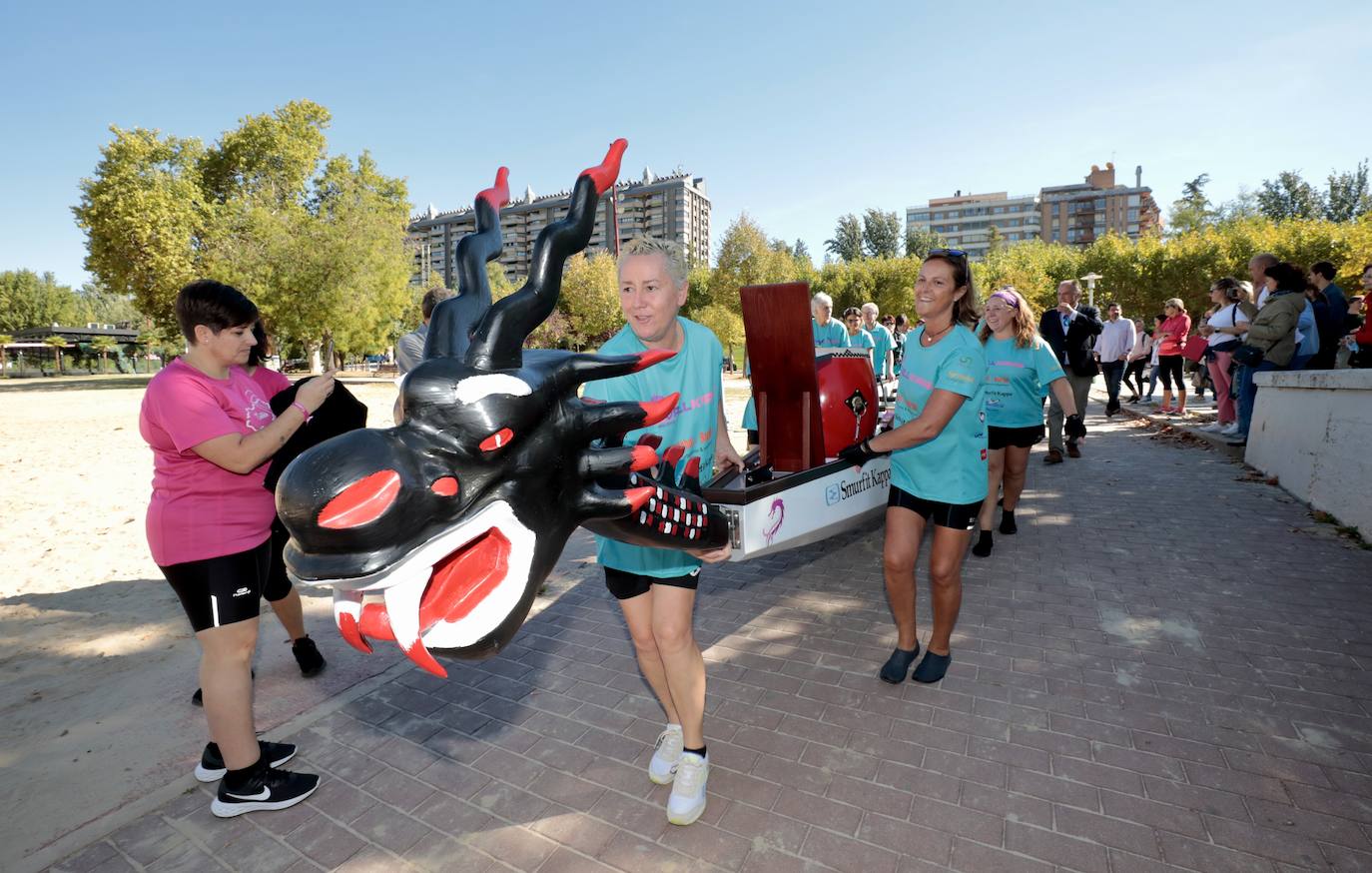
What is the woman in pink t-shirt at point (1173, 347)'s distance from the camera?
1244cm

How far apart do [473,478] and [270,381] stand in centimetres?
237

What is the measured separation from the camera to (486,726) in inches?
122

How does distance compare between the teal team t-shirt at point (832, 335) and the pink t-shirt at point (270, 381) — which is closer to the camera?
the pink t-shirt at point (270, 381)

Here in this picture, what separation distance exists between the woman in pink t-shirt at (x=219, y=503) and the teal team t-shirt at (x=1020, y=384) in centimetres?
471

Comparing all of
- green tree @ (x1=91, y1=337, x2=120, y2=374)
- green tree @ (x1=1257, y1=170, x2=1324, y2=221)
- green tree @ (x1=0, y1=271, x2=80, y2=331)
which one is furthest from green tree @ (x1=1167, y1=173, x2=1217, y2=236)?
green tree @ (x1=0, y1=271, x2=80, y2=331)

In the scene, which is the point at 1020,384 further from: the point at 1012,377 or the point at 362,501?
the point at 362,501

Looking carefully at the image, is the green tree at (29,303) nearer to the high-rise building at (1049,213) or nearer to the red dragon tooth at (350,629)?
the red dragon tooth at (350,629)

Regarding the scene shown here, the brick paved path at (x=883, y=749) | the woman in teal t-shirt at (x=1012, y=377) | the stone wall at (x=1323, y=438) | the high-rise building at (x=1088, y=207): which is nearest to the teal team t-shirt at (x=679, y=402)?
the brick paved path at (x=883, y=749)

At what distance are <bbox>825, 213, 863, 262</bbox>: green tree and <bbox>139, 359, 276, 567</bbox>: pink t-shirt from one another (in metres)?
82.5

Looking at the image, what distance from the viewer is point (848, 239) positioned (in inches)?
3177

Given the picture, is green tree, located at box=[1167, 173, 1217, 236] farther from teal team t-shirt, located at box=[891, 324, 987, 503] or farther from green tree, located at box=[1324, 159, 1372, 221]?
teal team t-shirt, located at box=[891, 324, 987, 503]

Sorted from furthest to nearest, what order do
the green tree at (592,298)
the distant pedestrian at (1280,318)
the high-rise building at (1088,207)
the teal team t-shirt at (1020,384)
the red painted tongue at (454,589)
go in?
1. the high-rise building at (1088,207)
2. the green tree at (592,298)
3. the distant pedestrian at (1280,318)
4. the teal team t-shirt at (1020,384)
5. the red painted tongue at (454,589)

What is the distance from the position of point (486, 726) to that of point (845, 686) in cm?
173

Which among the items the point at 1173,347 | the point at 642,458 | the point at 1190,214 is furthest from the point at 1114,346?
the point at 1190,214
